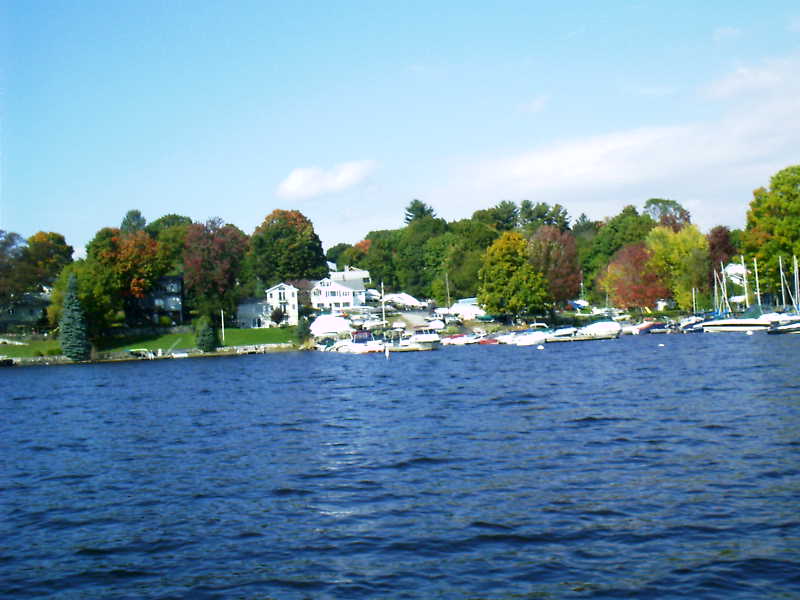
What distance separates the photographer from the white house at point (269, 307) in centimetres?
11231

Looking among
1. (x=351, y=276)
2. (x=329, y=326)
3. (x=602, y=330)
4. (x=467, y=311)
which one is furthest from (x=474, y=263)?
(x=602, y=330)

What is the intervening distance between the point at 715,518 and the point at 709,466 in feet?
13.3

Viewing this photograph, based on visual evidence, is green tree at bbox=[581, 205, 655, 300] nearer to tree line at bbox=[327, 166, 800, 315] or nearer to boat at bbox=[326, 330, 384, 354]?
tree line at bbox=[327, 166, 800, 315]

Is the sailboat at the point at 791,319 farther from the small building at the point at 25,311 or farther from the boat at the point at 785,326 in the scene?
the small building at the point at 25,311

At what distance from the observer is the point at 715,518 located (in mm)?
14078

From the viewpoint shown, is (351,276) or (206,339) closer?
(206,339)

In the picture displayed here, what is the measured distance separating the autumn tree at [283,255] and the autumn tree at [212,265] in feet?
61.8

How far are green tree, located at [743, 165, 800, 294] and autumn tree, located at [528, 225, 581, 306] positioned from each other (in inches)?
953

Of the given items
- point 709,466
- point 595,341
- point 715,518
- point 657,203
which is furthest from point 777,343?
point 657,203

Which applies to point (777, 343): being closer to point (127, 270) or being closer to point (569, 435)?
point (569, 435)

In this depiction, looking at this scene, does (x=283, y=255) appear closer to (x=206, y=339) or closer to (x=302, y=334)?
(x=302, y=334)

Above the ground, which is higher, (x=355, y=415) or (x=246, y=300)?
(x=246, y=300)

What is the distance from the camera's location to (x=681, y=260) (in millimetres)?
96438

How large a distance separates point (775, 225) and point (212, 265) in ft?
212
